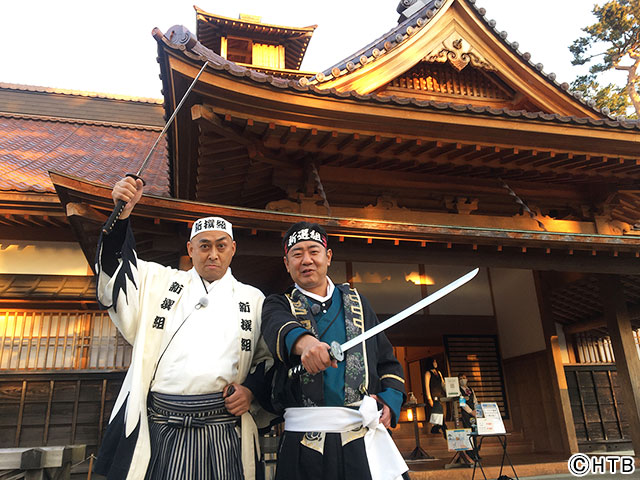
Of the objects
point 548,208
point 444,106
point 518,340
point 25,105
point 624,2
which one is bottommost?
point 518,340

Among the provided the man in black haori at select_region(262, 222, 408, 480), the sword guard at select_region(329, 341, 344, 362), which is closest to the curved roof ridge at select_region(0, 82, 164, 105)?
the man in black haori at select_region(262, 222, 408, 480)

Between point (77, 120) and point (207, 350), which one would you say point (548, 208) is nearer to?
point (207, 350)

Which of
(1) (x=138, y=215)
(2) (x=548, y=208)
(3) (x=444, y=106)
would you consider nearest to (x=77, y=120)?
(1) (x=138, y=215)

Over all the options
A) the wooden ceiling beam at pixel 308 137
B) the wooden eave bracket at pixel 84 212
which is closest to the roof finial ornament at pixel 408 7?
the wooden ceiling beam at pixel 308 137

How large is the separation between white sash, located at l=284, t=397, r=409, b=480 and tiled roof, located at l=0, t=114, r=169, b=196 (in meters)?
4.74

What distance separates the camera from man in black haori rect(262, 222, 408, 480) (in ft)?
6.06

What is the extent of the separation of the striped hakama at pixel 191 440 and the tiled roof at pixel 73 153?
4315mm

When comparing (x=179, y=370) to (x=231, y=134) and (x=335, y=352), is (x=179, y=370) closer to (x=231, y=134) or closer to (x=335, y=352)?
(x=335, y=352)

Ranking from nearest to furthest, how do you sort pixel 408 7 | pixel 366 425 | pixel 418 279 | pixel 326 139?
1. pixel 366 425
2. pixel 326 139
3. pixel 418 279
4. pixel 408 7

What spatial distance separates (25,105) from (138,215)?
11.2 meters

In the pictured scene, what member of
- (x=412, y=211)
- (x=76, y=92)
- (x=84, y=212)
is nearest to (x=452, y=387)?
(x=412, y=211)

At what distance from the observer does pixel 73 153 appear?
930 centimetres

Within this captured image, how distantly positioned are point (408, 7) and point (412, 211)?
171 inches

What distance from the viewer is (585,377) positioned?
24.1 ft
